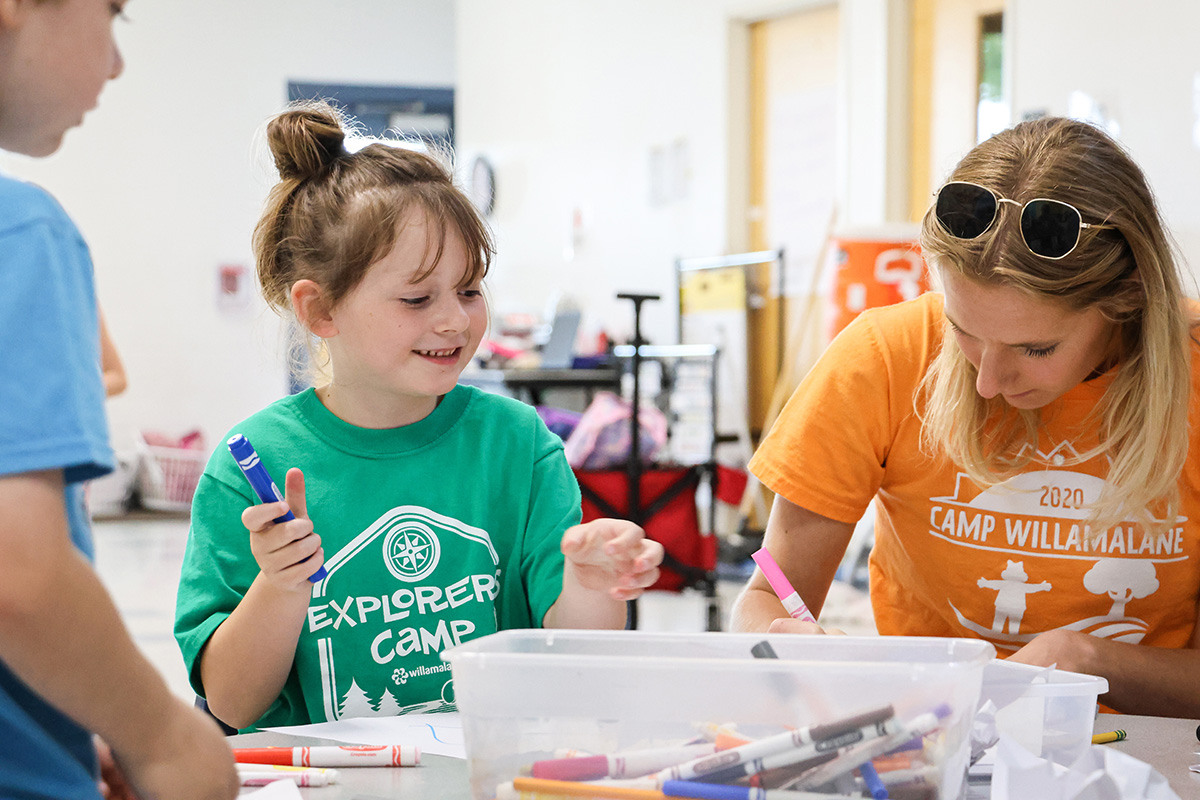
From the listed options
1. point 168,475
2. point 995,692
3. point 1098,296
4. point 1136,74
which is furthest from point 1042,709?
point 168,475

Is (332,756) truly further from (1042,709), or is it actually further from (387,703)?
(1042,709)

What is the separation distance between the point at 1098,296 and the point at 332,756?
2.61 ft

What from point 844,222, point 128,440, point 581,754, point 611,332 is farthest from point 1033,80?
point 128,440

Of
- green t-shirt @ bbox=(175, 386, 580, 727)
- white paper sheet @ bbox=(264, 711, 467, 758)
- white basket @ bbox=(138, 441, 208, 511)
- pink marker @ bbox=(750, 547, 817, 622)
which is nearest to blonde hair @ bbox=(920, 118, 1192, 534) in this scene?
pink marker @ bbox=(750, 547, 817, 622)

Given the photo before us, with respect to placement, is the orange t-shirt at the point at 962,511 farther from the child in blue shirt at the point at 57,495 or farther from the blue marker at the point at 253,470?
the child in blue shirt at the point at 57,495

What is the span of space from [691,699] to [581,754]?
0.22ft

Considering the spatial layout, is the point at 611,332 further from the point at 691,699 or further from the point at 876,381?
the point at 691,699

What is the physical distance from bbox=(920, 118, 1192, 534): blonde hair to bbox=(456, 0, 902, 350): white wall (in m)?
3.31

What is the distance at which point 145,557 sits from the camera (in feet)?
15.1

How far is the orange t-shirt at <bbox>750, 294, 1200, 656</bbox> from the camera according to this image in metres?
1.08

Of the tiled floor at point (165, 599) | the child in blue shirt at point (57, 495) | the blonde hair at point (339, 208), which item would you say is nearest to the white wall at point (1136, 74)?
the tiled floor at point (165, 599)

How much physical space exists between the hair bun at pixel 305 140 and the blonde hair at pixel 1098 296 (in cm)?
63

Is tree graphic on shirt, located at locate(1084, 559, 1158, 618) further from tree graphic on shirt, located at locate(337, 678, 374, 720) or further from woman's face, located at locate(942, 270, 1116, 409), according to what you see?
tree graphic on shirt, located at locate(337, 678, 374, 720)

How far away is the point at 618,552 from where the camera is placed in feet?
2.83
